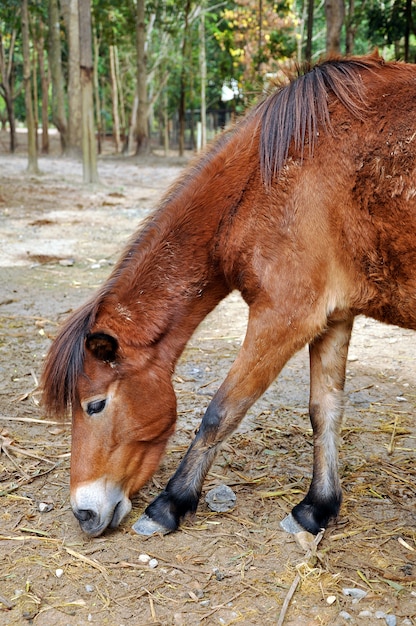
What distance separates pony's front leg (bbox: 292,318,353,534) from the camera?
335 centimetres

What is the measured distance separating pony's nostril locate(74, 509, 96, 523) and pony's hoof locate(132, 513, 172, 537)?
0.27 metres

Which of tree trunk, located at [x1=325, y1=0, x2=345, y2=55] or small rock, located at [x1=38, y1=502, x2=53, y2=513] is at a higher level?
tree trunk, located at [x1=325, y1=0, x2=345, y2=55]

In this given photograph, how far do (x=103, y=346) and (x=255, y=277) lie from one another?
0.77 metres

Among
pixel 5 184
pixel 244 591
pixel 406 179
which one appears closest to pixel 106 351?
pixel 244 591

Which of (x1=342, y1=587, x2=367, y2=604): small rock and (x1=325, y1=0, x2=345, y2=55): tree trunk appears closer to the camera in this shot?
(x1=342, y1=587, x2=367, y2=604): small rock

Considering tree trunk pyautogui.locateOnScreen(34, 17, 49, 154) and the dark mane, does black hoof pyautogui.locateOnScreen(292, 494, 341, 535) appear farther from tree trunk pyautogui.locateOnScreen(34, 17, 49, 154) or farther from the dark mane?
tree trunk pyautogui.locateOnScreen(34, 17, 49, 154)

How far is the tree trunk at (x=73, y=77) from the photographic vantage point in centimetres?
2056

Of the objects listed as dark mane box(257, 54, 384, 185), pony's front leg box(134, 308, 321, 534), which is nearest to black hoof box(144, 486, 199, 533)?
pony's front leg box(134, 308, 321, 534)

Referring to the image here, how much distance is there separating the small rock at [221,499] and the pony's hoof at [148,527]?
0.33 m

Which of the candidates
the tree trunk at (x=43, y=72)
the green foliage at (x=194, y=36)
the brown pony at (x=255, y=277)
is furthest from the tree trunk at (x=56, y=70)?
the brown pony at (x=255, y=277)

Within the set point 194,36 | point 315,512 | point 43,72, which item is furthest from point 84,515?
point 194,36

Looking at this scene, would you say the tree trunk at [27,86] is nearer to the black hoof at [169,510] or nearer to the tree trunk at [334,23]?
the tree trunk at [334,23]

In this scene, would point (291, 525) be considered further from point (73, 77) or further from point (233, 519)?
point (73, 77)

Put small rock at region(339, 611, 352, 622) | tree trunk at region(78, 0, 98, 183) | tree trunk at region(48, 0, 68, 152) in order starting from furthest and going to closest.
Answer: tree trunk at region(48, 0, 68, 152) < tree trunk at region(78, 0, 98, 183) < small rock at region(339, 611, 352, 622)
